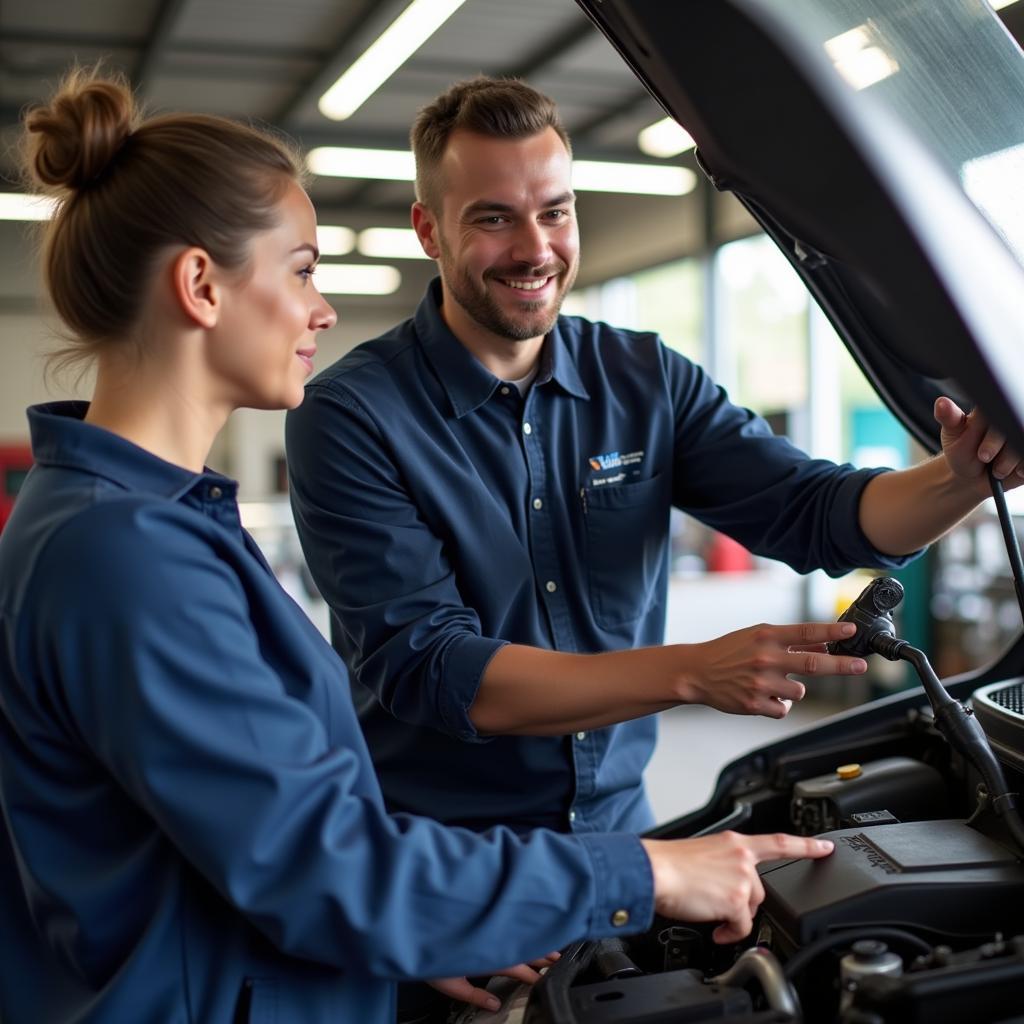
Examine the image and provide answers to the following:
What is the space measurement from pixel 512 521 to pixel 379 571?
0.24m

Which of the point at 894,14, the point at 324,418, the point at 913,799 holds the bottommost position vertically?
the point at 913,799

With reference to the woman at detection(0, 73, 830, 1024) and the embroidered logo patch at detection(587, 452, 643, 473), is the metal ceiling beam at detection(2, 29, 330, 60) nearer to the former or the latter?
the embroidered logo patch at detection(587, 452, 643, 473)

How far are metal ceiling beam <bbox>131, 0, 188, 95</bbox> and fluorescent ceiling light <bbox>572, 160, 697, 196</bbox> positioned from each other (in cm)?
262

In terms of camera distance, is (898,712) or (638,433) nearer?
(898,712)

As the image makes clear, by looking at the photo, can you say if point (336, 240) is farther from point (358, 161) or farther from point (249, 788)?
point (249, 788)

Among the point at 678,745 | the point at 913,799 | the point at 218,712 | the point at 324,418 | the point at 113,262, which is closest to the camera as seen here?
the point at 218,712

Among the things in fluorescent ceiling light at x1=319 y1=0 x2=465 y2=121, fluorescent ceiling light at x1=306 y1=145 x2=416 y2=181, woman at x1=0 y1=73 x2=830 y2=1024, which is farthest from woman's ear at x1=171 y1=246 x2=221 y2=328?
fluorescent ceiling light at x1=306 y1=145 x2=416 y2=181

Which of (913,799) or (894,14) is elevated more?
(894,14)

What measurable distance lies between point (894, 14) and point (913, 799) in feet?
2.99

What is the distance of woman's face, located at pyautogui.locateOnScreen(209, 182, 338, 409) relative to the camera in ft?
3.57

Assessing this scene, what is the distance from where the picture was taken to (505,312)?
1757 millimetres

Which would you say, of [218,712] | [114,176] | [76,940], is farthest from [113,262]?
[76,940]

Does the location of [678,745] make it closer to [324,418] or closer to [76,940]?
[324,418]

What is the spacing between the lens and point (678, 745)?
5.89 m
